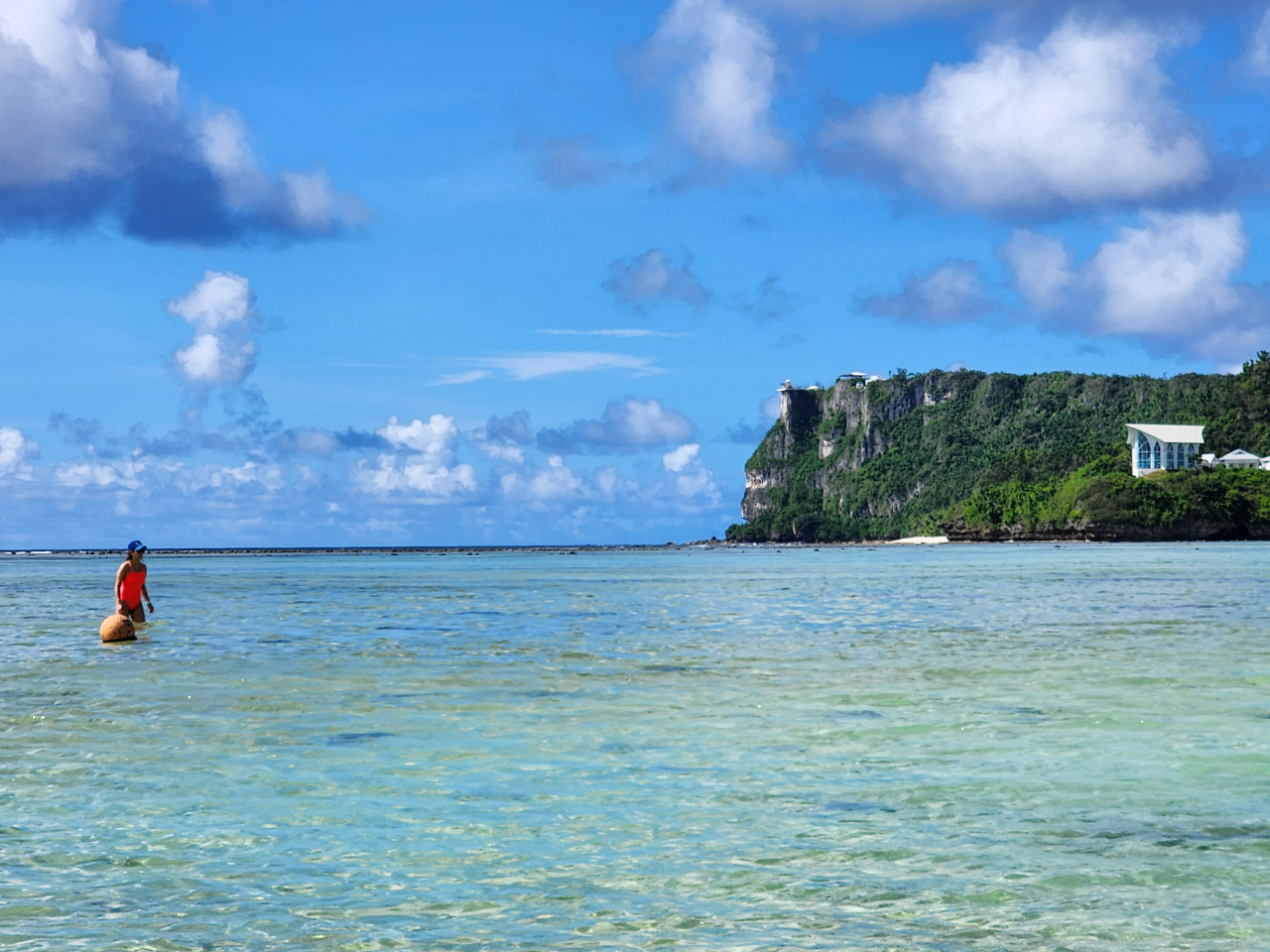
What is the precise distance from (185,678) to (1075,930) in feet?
60.3

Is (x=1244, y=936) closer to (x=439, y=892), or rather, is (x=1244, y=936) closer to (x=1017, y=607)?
(x=439, y=892)

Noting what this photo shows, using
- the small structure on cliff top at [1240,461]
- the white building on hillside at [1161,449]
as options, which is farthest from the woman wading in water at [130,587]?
the small structure on cliff top at [1240,461]

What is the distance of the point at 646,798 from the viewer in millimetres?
11617

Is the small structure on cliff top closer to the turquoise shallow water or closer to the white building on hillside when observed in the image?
the white building on hillside

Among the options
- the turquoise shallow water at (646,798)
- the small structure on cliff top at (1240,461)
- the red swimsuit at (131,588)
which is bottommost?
the turquoise shallow water at (646,798)

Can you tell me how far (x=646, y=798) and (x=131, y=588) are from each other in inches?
927

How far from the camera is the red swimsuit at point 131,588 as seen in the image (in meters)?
30.9

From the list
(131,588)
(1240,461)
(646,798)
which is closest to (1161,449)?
(1240,461)

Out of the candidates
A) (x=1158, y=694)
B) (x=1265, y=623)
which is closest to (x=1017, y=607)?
(x=1265, y=623)

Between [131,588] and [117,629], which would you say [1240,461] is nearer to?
[131,588]

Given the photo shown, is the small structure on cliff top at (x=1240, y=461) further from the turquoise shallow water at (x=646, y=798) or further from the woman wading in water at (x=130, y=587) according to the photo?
the woman wading in water at (x=130, y=587)

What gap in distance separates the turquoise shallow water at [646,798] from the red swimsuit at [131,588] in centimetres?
475

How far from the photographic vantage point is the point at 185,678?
22.5 metres

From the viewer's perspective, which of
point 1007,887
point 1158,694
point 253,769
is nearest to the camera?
point 1007,887
